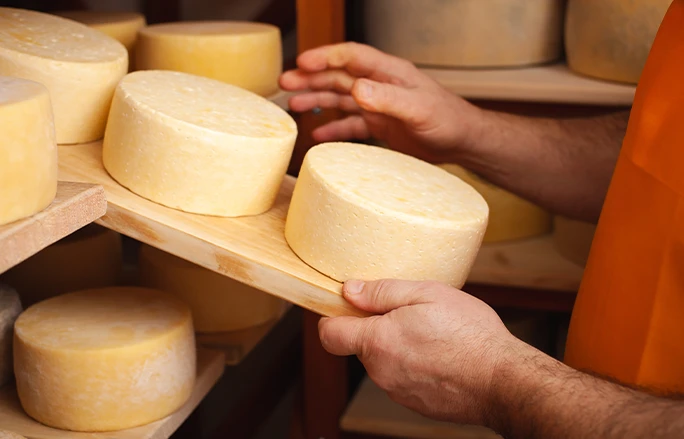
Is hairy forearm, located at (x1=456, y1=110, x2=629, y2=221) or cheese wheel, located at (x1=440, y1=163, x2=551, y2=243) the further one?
cheese wheel, located at (x1=440, y1=163, x2=551, y2=243)

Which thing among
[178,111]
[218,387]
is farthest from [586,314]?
[218,387]

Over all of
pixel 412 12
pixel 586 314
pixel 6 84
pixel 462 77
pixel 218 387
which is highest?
pixel 6 84

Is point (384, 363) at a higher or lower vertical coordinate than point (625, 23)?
lower

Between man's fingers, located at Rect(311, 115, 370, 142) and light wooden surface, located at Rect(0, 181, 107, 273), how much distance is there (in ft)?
2.27

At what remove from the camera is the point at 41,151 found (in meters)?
0.80

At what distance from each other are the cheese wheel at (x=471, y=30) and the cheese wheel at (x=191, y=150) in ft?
2.78

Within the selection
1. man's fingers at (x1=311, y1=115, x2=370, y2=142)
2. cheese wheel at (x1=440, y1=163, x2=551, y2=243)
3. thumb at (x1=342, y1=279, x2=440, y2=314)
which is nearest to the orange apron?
thumb at (x1=342, y1=279, x2=440, y2=314)

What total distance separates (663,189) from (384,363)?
396mm

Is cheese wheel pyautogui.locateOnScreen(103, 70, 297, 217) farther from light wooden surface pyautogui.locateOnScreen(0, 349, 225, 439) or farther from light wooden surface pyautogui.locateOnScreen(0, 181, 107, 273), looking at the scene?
light wooden surface pyautogui.locateOnScreen(0, 349, 225, 439)

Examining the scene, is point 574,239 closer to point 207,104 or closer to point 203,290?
point 203,290

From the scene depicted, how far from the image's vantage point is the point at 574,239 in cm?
185

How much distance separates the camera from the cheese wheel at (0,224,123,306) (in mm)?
1341

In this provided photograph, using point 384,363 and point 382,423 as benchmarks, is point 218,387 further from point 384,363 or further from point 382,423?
point 384,363

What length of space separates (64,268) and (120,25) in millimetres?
413
